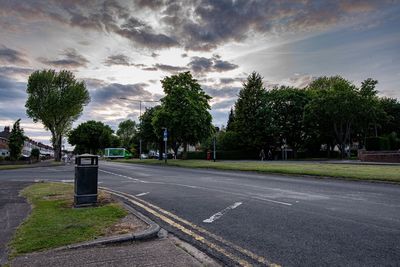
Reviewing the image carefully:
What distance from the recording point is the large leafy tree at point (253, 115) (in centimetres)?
6124

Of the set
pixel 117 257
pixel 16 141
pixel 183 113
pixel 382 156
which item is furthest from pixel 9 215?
pixel 16 141

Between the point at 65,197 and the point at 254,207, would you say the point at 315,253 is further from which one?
the point at 65,197

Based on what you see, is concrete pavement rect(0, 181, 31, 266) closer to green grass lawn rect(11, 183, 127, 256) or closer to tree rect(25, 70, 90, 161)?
green grass lawn rect(11, 183, 127, 256)

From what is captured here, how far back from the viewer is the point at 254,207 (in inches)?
344

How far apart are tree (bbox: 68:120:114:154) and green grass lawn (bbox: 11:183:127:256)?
11143cm

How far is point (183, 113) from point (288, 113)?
70.0ft

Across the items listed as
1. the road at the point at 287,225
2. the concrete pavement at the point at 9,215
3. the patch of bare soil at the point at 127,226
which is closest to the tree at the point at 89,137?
the concrete pavement at the point at 9,215

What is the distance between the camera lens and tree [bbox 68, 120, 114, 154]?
116125 millimetres

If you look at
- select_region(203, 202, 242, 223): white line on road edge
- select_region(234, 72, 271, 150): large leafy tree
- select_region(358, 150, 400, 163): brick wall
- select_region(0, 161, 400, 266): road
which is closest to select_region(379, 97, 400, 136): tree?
select_region(234, 72, 271, 150): large leafy tree

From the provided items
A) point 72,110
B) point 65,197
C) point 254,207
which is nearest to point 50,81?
point 72,110

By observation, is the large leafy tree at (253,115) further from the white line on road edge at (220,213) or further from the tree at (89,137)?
the tree at (89,137)

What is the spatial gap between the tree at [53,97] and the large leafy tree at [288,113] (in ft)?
111

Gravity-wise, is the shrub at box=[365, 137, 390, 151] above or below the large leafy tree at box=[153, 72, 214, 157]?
below

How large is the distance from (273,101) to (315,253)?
191 ft
